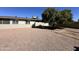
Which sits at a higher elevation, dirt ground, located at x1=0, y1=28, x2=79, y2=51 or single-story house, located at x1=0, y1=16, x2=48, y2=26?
single-story house, located at x1=0, y1=16, x2=48, y2=26

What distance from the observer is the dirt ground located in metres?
4.16

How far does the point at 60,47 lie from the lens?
4.16 m

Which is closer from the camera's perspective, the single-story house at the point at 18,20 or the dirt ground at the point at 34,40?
the dirt ground at the point at 34,40

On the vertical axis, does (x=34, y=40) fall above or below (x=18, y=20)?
below

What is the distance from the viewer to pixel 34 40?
4.30 metres

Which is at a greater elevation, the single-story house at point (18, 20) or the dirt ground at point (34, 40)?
the single-story house at point (18, 20)

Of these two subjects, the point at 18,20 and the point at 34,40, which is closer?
the point at 34,40

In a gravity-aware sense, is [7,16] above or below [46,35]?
above

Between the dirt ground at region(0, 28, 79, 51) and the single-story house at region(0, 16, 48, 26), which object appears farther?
the single-story house at region(0, 16, 48, 26)

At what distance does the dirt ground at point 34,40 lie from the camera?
13.7ft
